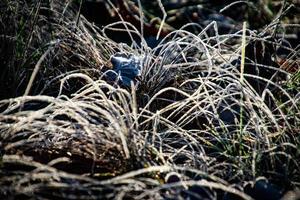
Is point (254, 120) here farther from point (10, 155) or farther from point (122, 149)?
point (10, 155)

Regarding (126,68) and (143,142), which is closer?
(143,142)

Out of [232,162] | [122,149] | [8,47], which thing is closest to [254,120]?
[232,162]

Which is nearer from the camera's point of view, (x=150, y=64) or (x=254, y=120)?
(x=254, y=120)

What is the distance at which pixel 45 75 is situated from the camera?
2.12 meters

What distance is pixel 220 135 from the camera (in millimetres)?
1935

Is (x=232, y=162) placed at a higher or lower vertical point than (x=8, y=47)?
lower

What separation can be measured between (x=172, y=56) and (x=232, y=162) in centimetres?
54

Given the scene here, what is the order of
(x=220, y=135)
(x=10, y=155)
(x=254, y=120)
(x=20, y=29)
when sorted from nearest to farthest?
(x=10, y=155)
(x=254, y=120)
(x=220, y=135)
(x=20, y=29)

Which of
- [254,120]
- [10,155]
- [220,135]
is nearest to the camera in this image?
[10,155]

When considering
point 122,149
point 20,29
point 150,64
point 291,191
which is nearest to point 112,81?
point 150,64

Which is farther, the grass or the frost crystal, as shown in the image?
the frost crystal

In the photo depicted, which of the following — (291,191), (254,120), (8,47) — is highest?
(8,47)

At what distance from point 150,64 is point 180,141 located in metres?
0.45

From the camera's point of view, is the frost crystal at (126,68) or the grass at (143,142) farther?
the frost crystal at (126,68)
